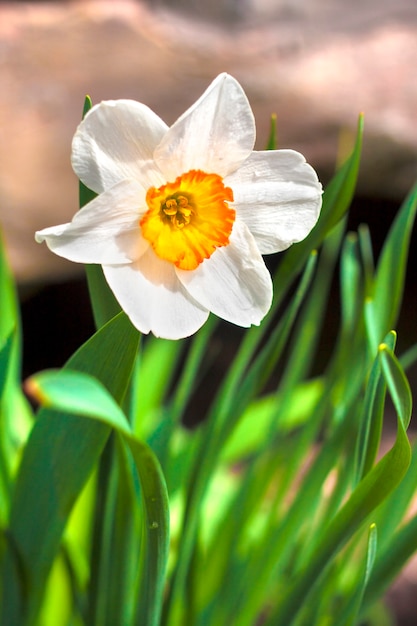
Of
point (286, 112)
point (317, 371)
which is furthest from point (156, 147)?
point (317, 371)

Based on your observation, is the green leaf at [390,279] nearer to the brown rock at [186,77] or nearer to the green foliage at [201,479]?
the green foliage at [201,479]

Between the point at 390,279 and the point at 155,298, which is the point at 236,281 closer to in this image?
the point at 155,298

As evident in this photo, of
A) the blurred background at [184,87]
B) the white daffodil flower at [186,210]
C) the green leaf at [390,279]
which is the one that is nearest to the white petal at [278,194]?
the white daffodil flower at [186,210]

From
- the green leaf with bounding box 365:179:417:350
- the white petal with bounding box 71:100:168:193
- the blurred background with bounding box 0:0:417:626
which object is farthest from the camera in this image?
the blurred background with bounding box 0:0:417:626

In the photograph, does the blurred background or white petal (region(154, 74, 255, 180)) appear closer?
white petal (region(154, 74, 255, 180))

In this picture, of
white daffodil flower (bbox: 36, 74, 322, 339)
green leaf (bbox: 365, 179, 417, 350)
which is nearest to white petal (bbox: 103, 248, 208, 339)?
white daffodil flower (bbox: 36, 74, 322, 339)

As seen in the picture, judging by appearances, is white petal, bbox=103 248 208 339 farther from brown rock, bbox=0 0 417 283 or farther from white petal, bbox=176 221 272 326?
brown rock, bbox=0 0 417 283

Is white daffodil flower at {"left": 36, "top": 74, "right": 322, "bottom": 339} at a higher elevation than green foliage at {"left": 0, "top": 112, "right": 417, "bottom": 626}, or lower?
higher

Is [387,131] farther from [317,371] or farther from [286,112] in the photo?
[317,371]
